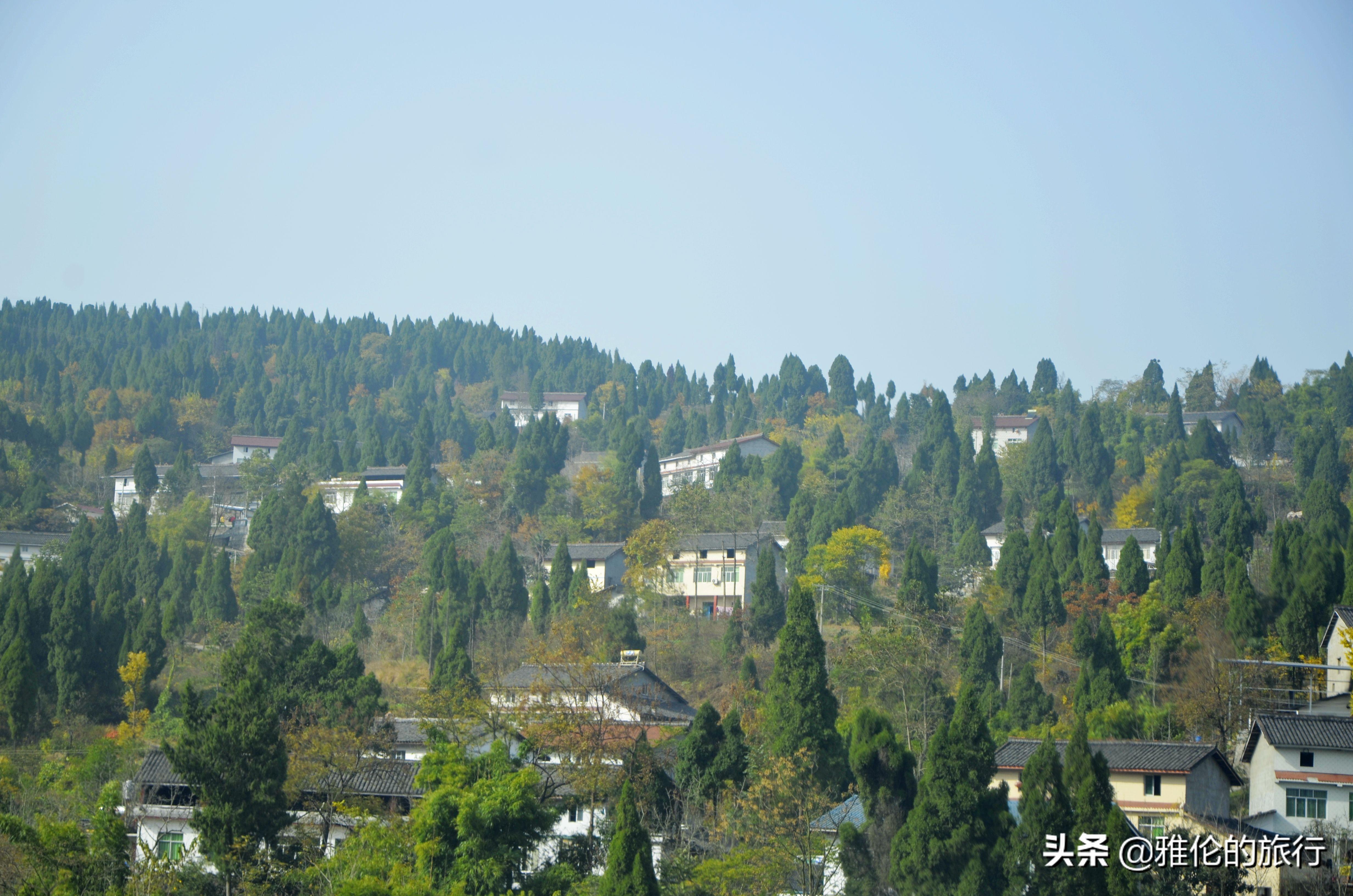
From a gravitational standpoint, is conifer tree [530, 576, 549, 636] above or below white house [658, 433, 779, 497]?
below

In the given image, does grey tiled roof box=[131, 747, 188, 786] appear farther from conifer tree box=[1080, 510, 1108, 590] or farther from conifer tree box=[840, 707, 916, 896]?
conifer tree box=[1080, 510, 1108, 590]

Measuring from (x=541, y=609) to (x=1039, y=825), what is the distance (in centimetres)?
2695

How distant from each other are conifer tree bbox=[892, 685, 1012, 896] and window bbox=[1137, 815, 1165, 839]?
3.97 metres

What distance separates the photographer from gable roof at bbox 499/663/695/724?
1255 inches

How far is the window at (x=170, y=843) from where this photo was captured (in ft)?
89.8

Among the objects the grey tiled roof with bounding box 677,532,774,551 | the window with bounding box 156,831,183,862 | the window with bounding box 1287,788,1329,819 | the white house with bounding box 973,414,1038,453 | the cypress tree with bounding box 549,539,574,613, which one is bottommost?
the window with bounding box 156,831,183,862

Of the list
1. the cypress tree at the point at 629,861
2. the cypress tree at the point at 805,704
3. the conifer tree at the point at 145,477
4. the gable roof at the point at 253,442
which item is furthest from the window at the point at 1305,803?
the gable roof at the point at 253,442

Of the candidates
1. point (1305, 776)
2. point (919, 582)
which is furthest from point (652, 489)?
point (1305, 776)

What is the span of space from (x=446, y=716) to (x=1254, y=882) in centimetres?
1660

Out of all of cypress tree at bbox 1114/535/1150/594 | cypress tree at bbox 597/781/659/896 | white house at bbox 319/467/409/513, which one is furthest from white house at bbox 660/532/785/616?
cypress tree at bbox 597/781/659/896

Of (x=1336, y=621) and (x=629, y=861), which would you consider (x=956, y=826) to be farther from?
(x=1336, y=621)

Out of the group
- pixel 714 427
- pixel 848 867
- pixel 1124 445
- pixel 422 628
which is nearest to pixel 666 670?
pixel 422 628

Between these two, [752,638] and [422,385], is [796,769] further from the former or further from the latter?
[422,385]

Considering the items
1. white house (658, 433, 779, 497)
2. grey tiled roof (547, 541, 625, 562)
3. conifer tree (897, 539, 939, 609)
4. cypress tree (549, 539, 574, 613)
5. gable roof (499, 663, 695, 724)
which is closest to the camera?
gable roof (499, 663, 695, 724)
